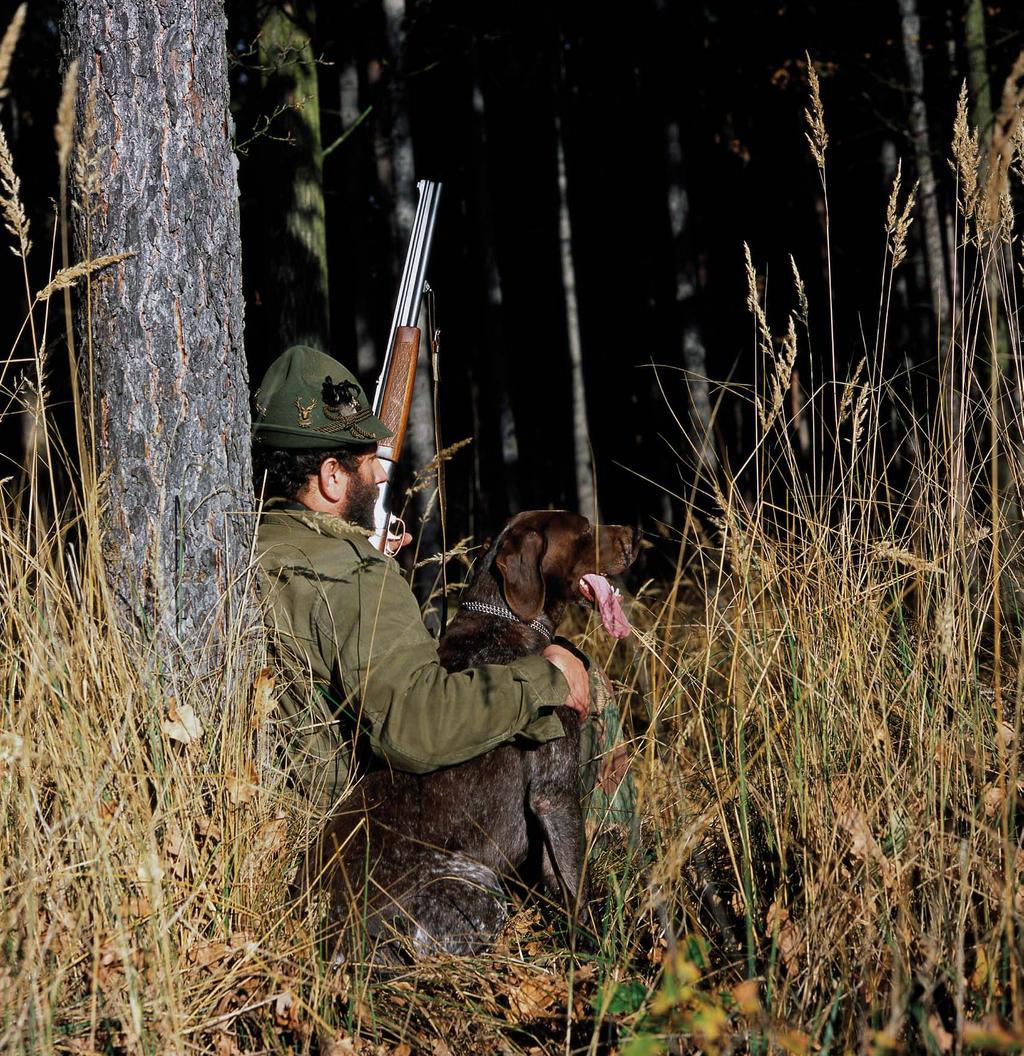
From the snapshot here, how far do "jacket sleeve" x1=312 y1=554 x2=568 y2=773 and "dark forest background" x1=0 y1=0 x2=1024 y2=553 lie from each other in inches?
151

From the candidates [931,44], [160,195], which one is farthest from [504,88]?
[160,195]

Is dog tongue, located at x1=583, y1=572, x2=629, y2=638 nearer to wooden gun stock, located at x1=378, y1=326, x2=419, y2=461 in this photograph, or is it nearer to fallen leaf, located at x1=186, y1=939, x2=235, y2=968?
wooden gun stock, located at x1=378, y1=326, x2=419, y2=461

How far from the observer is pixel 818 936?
2.32 m

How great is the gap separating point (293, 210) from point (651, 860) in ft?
15.8

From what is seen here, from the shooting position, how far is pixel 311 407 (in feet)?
11.6

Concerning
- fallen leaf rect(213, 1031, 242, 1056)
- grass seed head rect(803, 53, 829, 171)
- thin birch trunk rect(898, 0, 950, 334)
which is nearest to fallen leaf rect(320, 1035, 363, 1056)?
fallen leaf rect(213, 1031, 242, 1056)

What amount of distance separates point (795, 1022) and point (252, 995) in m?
1.17

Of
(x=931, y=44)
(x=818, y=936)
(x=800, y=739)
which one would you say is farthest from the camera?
(x=931, y=44)

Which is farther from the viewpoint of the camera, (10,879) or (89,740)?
(89,740)

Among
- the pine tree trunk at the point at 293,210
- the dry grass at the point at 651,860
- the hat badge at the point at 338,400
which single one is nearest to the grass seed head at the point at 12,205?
the dry grass at the point at 651,860

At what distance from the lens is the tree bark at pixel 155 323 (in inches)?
119

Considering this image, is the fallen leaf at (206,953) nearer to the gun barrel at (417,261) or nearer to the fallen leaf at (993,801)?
the fallen leaf at (993,801)

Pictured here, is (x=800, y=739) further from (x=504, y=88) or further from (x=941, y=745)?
(x=504, y=88)

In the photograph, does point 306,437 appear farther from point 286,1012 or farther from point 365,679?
point 286,1012
